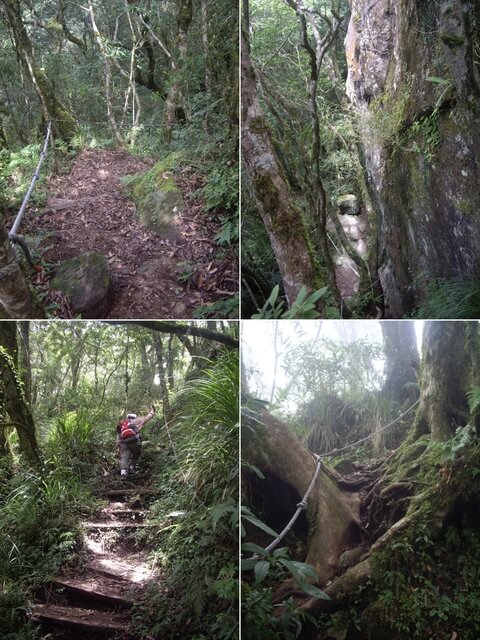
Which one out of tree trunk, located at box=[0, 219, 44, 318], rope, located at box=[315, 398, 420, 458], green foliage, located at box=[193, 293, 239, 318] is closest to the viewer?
tree trunk, located at box=[0, 219, 44, 318]

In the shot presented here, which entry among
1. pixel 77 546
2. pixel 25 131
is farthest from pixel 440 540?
pixel 25 131

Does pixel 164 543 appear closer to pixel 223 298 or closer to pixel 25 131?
pixel 223 298

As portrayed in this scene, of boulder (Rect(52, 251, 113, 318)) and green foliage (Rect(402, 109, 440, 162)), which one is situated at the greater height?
→ green foliage (Rect(402, 109, 440, 162))

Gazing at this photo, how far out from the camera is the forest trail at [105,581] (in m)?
2.11

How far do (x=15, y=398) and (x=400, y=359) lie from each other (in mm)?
1673

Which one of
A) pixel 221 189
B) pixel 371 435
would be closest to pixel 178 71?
pixel 221 189

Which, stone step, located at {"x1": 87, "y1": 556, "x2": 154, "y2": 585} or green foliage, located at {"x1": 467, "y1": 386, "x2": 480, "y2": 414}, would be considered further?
green foliage, located at {"x1": 467, "y1": 386, "x2": 480, "y2": 414}

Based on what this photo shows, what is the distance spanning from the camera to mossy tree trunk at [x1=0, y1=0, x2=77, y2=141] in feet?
6.53

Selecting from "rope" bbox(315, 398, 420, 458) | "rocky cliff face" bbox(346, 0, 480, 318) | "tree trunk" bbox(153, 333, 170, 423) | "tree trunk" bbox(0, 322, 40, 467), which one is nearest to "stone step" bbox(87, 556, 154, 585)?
"tree trunk" bbox(0, 322, 40, 467)

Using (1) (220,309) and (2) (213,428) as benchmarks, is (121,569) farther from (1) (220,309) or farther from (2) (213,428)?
(1) (220,309)

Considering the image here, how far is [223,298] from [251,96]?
0.88 m

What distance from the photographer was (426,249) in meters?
2.30

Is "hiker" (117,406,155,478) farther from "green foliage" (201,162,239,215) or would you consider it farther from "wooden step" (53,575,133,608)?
"green foliage" (201,162,239,215)

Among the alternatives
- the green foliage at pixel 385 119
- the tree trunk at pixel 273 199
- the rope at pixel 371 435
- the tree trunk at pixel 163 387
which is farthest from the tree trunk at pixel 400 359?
the tree trunk at pixel 163 387
